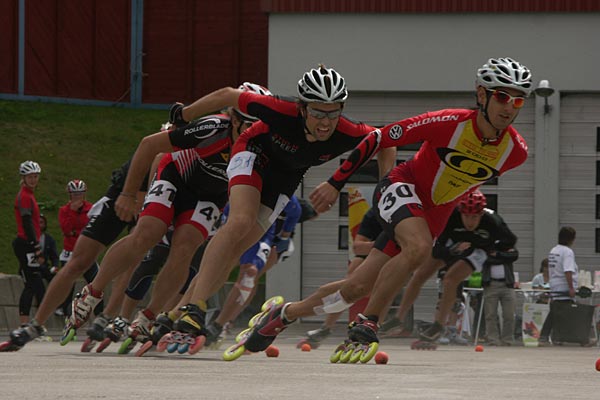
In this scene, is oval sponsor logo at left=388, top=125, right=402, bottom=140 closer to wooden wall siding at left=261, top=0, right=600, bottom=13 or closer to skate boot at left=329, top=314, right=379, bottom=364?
skate boot at left=329, top=314, right=379, bottom=364

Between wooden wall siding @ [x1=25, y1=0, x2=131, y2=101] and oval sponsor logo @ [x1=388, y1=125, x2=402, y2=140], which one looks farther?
wooden wall siding @ [x1=25, y1=0, x2=131, y2=101]

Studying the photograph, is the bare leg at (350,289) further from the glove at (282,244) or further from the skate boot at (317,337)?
the glove at (282,244)

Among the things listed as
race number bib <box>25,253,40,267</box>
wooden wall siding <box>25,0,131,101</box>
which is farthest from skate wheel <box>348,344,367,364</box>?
wooden wall siding <box>25,0,131,101</box>

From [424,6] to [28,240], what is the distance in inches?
370

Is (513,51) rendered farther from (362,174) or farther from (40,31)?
(40,31)

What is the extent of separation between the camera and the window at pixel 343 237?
2602 centimetres

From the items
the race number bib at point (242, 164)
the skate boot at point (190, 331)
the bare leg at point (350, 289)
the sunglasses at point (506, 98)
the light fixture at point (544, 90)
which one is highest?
the light fixture at point (544, 90)

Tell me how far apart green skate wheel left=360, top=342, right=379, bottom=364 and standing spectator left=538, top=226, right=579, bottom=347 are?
36.2 feet

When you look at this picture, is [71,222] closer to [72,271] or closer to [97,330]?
[72,271]

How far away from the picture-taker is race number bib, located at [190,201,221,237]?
38.3ft

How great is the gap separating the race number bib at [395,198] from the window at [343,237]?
1537cm

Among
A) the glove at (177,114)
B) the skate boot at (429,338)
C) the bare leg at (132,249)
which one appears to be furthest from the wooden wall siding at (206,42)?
the glove at (177,114)

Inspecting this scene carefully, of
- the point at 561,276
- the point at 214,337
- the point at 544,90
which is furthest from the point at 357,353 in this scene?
the point at 544,90

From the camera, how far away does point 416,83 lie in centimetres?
2562
